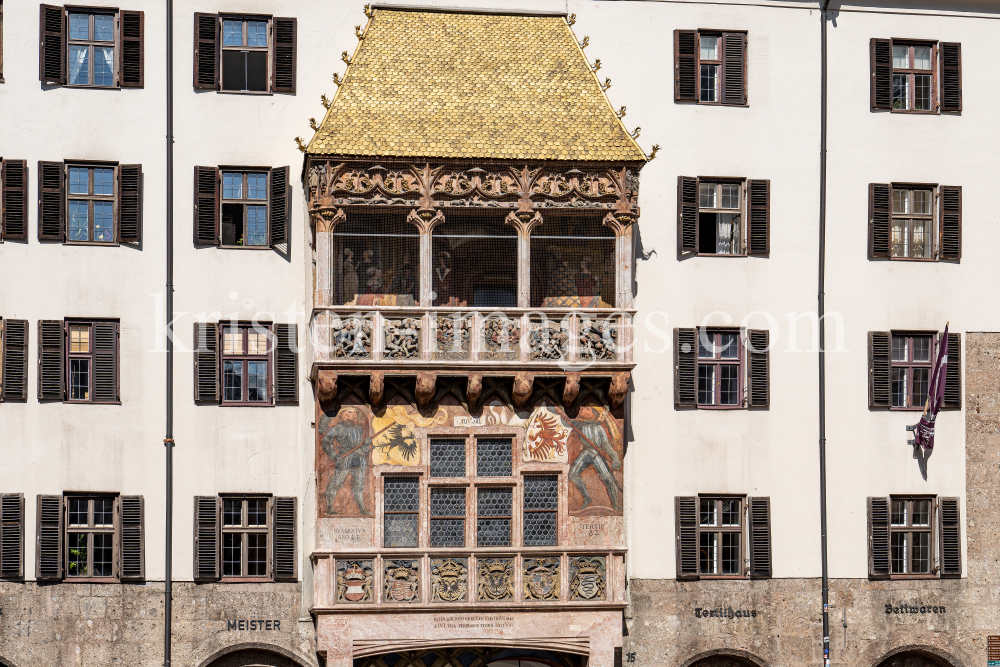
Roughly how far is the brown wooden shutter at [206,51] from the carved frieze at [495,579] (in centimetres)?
Answer: 1106

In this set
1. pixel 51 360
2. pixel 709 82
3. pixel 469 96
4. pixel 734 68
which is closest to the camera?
pixel 51 360

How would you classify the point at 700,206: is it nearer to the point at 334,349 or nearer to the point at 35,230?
the point at 334,349

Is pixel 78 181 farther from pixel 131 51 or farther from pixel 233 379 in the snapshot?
pixel 233 379

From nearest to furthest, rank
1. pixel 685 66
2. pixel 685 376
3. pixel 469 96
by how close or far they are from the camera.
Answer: pixel 469 96, pixel 685 376, pixel 685 66

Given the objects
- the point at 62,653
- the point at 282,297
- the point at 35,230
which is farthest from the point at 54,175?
the point at 62,653

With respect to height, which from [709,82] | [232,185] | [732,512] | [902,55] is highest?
[902,55]

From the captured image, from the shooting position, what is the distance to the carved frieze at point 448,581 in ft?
101

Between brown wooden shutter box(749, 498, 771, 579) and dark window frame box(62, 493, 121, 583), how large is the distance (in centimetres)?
1279

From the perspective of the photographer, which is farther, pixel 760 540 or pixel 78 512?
pixel 760 540

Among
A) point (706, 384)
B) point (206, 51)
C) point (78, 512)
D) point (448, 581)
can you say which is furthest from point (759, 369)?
point (78, 512)

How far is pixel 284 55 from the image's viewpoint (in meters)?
32.4

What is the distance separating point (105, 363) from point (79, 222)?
9.49ft

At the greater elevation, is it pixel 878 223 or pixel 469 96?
pixel 469 96

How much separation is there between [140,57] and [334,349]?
729 cm
